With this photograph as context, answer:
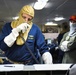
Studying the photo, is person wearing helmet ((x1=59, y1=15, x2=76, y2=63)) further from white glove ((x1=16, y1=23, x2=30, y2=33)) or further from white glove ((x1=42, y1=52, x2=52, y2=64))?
white glove ((x1=16, y1=23, x2=30, y2=33))

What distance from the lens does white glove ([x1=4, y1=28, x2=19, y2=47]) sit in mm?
2113

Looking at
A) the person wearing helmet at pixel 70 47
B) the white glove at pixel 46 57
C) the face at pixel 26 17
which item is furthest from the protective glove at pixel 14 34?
the person wearing helmet at pixel 70 47

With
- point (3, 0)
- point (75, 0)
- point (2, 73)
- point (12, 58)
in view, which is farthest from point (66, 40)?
point (3, 0)

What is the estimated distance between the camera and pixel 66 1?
5766 mm

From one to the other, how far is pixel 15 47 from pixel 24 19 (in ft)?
1.16

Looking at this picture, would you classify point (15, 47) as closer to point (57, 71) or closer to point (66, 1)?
point (57, 71)

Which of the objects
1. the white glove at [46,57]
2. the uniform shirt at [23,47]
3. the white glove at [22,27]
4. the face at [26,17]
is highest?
the face at [26,17]

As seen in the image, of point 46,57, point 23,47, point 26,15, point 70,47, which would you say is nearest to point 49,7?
point 70,47

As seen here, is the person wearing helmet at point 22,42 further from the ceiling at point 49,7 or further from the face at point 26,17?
the ceiling at point 49,7

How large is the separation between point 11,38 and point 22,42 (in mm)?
127

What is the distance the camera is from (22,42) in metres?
2.17

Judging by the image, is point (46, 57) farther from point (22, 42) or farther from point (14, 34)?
point (14, 34)

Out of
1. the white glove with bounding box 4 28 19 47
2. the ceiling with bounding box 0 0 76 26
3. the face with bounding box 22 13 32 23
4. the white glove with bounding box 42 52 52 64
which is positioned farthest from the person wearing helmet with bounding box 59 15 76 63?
the ceiling with bounding box 0 0 76 26

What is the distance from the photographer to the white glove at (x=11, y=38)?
2113 millimetres
